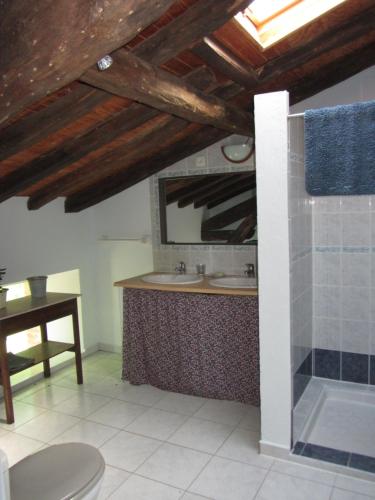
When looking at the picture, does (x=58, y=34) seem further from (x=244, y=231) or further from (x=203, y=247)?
(x=203, y=247)

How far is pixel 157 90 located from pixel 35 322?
181cm

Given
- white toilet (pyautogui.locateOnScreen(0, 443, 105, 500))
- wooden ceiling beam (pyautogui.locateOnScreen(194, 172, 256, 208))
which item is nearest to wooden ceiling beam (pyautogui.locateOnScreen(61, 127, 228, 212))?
wooden ceiling beam (pyautogui.locateOnScreen(194, 172, 256, 208))

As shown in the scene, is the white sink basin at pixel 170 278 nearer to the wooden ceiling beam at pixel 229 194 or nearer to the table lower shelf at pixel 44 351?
the wooden ceiling beam at pixel 229 194

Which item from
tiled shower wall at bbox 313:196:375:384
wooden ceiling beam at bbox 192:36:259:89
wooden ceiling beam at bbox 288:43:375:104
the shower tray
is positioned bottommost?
the shower tray

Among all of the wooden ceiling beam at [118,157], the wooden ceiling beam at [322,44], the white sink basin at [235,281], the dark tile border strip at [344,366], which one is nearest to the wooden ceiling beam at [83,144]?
the wooden ceiling beam at [118,157]

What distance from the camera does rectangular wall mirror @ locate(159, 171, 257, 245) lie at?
3.19 meters

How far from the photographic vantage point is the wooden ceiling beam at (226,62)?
1.93 m

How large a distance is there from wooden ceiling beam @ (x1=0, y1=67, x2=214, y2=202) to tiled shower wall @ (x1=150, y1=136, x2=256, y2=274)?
972 mm

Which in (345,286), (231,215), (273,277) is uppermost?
(231,215)

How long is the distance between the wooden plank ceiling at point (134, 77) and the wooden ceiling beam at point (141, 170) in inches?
0.4

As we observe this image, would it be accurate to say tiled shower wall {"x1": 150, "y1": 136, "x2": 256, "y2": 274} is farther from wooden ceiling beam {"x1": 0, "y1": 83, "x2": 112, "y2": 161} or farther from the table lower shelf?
wooden ceiling beam {"x1": 0, "y1": 83, "x2": 112, "y2": 161}

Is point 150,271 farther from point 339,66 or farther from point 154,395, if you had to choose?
point 339,66

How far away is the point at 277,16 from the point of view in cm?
208

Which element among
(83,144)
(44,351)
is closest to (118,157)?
(83,144)
